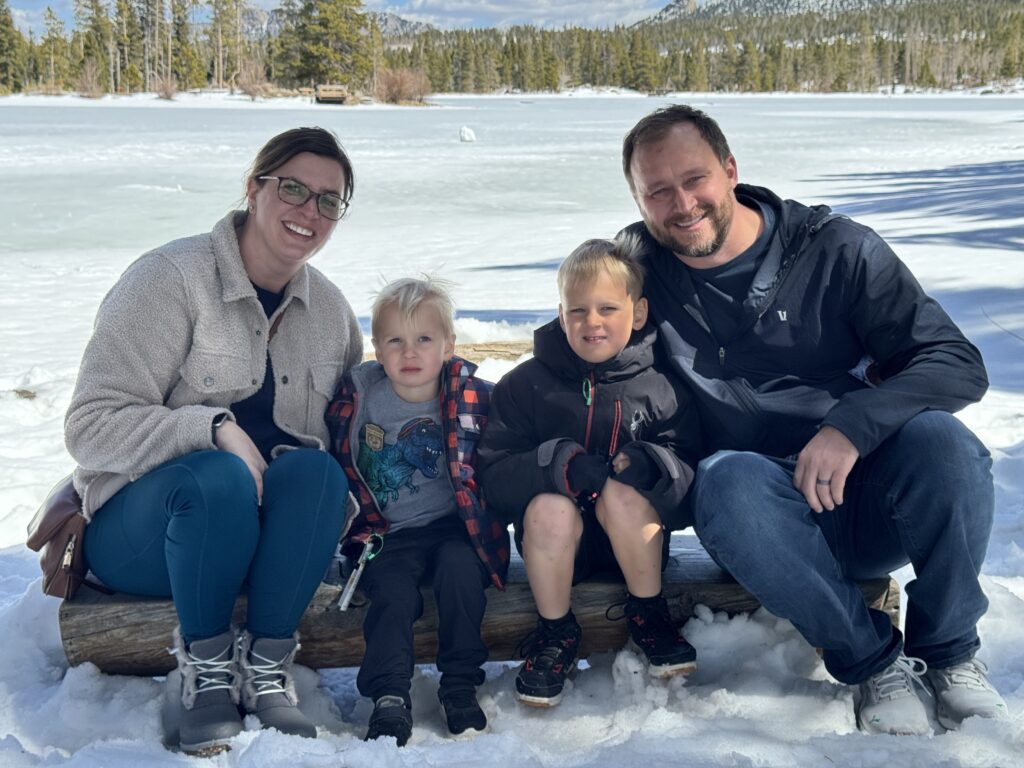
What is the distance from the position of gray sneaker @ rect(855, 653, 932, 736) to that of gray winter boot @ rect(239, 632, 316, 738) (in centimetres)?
107

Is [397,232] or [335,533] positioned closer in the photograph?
[335,533]

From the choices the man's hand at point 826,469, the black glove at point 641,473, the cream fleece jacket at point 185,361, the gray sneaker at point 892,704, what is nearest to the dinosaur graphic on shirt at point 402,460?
the cream fleece jacket at point 185,361

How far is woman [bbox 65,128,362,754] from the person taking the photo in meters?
1.99

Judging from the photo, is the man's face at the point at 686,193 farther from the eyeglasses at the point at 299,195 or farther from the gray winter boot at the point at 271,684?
the gray winter boot at the point at 271,684

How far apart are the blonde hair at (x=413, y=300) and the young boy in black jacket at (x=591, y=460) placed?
233mm

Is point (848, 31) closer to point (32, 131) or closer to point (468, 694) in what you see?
point (32, 131)

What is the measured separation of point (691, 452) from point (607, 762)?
2.44 feet

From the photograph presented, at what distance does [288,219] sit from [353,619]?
2.91 ft

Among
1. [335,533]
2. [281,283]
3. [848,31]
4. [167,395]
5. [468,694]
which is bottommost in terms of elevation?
[468,694]

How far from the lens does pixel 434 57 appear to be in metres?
82.5

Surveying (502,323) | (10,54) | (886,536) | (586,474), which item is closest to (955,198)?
(502,323)

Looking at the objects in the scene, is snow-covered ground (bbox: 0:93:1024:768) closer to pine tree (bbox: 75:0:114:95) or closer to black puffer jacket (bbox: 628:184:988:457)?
black puffer jacket (bbox: 628:184:988:457)

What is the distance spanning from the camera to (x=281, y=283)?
2.36 m

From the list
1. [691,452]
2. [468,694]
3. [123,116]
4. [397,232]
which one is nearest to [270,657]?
[468,694]
